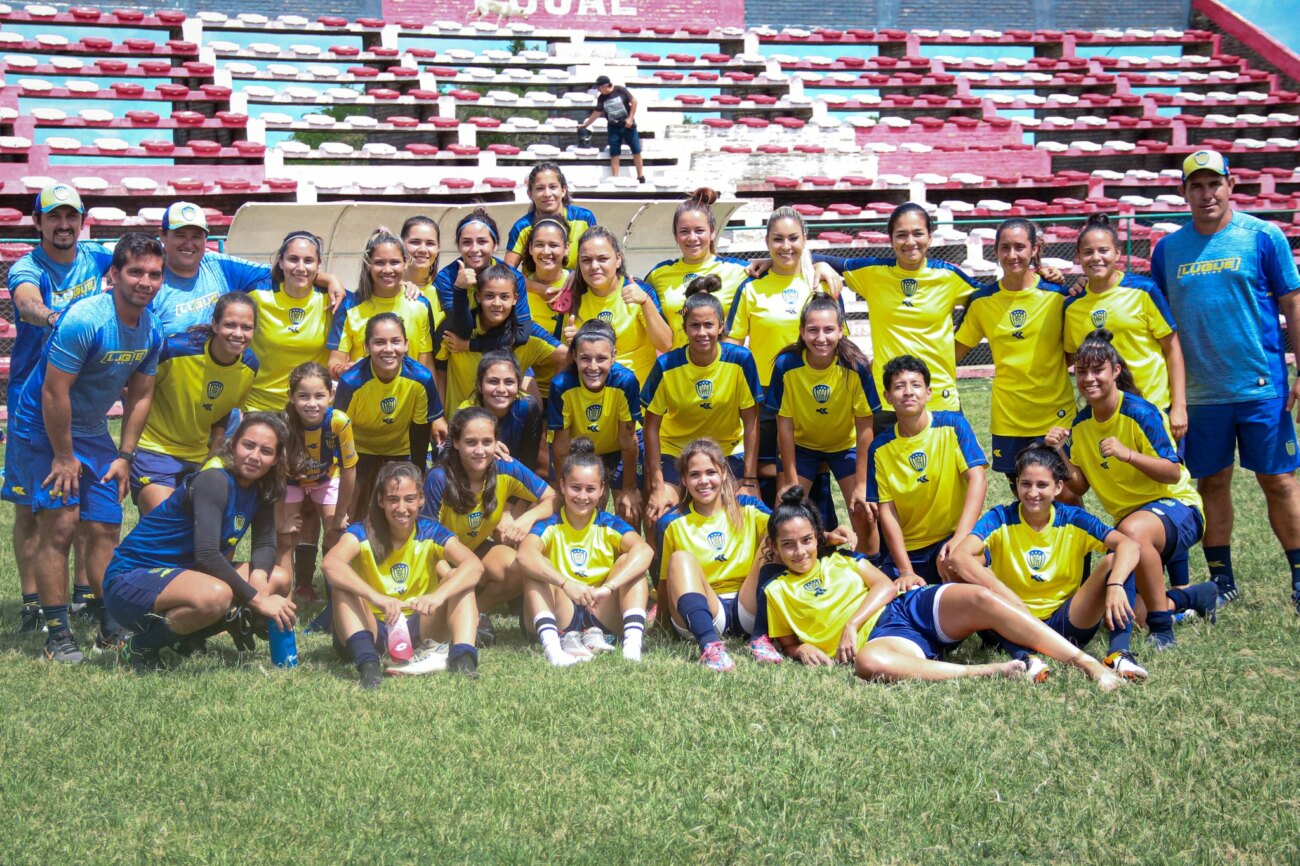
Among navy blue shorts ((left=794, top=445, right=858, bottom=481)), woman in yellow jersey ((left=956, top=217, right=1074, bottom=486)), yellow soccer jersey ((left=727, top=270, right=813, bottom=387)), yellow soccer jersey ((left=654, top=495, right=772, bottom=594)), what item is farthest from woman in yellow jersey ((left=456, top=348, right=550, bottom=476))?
woman in yellow jersey ((left=956, top=217, right=1074, bottom=486))

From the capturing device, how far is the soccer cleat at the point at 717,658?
5078 mm

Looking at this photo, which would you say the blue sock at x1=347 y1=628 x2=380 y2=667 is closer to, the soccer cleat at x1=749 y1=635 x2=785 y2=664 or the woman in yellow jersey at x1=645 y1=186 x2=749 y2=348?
the soccer cleat at x1=749 y1=635 x2=785 y2=664

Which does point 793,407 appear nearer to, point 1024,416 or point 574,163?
point 1024,416

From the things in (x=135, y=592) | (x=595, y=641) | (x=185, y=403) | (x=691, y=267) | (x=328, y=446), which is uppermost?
(x=691, y=267)

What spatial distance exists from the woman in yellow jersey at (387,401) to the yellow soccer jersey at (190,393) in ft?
1.80

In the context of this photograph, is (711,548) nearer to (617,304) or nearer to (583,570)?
(583,570)

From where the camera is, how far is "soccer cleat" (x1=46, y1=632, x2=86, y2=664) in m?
5.49

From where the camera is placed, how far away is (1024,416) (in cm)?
667

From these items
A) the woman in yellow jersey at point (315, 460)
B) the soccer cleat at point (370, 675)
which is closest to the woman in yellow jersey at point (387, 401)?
the woman in yellow jersey at point (315, 460)

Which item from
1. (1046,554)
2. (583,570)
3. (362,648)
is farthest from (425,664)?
(1046,554)

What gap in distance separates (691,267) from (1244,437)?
325 centimetres

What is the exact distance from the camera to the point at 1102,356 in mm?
Result: 5730

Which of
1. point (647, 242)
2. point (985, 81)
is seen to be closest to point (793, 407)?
point (647, 242)

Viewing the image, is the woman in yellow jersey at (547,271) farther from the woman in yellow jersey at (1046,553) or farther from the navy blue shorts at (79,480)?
the woman in yellow jersey at (1046,553)
